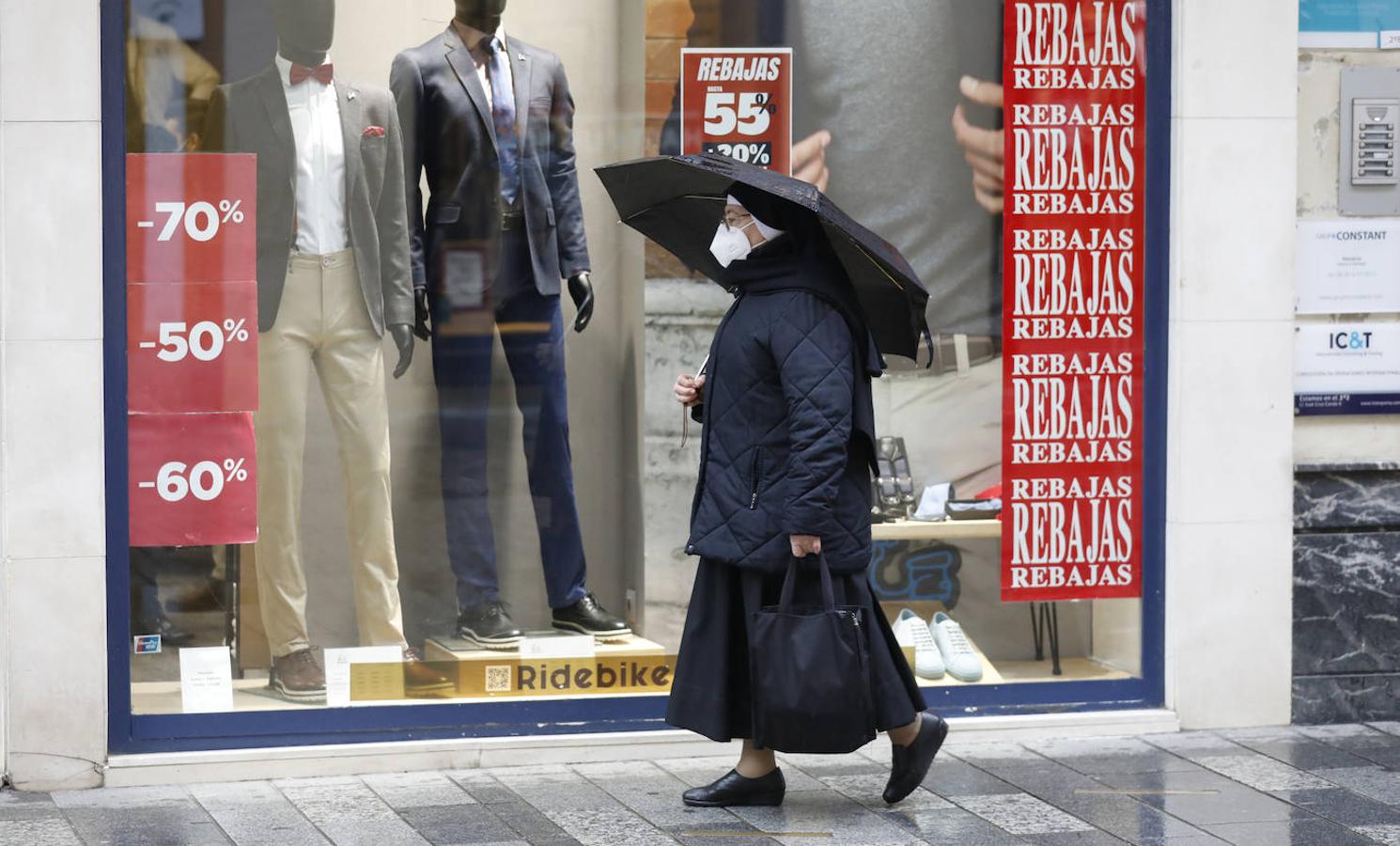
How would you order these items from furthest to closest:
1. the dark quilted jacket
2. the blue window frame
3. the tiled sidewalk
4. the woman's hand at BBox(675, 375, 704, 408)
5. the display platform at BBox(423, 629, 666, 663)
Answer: the display platform at BBox(423, 629, 666, 663) → the blue window frame → the woman's hand at BBox(675, 375, 704, 408) → the tiled sidewalk → the dark quilted jacket

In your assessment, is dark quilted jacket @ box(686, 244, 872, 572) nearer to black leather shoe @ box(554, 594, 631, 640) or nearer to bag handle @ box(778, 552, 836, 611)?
bag handle @ box(778, 552, 836, 611)

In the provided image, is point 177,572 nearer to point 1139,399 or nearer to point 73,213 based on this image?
point 73,213

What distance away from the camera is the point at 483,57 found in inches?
260

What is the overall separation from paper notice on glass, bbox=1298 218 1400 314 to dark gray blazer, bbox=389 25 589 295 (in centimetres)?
282

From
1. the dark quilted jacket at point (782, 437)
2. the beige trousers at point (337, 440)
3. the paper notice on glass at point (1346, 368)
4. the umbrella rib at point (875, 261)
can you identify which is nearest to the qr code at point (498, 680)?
the beige trousers at point (337, 440)

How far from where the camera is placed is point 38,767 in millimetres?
6109

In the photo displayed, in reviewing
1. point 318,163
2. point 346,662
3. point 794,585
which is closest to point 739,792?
point 794,585

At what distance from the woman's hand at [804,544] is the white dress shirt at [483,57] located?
2.14m

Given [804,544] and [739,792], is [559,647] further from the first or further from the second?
[804,544]

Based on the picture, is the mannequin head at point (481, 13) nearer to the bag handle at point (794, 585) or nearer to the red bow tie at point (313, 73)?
the red bow tie at point (313, 73)

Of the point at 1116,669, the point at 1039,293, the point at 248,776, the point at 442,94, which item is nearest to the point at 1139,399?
the point at 1039,293

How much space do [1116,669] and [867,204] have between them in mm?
2072

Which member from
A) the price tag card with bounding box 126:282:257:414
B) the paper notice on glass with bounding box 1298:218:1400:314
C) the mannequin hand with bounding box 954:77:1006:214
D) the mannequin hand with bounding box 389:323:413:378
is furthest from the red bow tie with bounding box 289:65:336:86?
the paper notice on glass with bounding box 1298:218:1400:314

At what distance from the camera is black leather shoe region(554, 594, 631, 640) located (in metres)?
6.77
